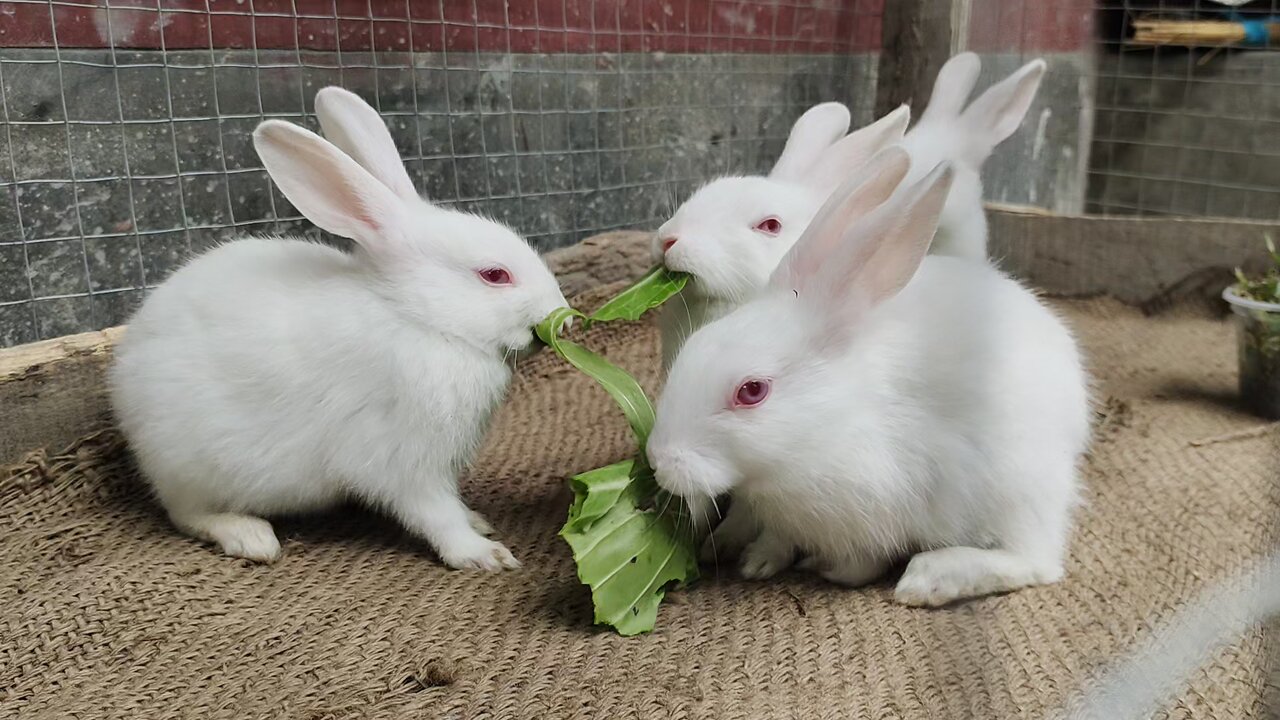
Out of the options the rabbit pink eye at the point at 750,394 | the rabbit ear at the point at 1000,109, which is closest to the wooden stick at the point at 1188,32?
the rabbit ear at the point at 1000,109

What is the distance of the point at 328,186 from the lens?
184cm

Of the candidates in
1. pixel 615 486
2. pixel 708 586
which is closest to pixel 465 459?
pixel 615 486

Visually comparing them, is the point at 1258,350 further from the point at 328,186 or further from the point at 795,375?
the point at 328,186

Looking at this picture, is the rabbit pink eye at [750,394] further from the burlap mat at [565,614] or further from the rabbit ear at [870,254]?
the burlap mat at [565,614]

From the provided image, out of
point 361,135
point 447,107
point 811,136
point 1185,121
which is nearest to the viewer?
point 1185,121

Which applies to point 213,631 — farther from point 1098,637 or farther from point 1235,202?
point 1235,202

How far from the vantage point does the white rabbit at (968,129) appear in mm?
1559

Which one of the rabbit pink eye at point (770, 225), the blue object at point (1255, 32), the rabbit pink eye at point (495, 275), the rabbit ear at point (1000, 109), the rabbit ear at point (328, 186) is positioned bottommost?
the rabbit pink eye at point (495, 275)

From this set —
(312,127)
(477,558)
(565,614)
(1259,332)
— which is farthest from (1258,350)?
(312,127)

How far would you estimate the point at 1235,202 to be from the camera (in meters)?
1.75

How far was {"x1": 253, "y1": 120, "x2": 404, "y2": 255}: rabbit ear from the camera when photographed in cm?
177

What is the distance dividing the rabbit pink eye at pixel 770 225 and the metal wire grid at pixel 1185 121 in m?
0.58

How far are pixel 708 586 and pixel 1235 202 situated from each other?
1113 mm

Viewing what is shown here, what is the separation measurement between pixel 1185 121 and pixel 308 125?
1.90 meters
